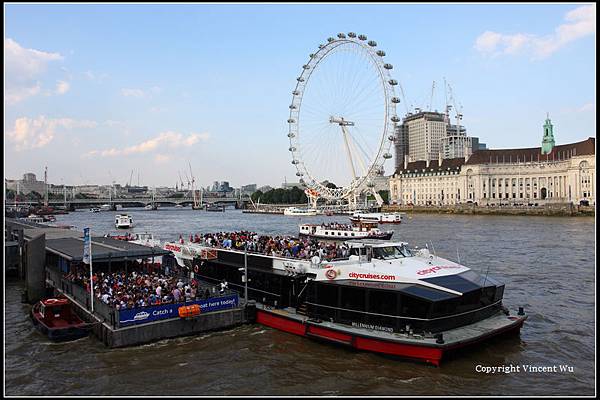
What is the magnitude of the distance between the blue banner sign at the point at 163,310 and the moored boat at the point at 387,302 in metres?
1.59

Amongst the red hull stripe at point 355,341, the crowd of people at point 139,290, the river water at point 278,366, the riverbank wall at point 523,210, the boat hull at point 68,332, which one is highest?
the riverbank wall at point 523,210

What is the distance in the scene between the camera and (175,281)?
2319 centimetres

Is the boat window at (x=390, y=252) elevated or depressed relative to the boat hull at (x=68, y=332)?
elevated

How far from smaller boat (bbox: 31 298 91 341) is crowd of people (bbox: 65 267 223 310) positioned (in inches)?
46.3

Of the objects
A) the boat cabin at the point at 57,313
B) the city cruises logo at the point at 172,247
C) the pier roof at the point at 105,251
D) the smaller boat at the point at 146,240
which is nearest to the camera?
the boat cabin at the point at 57,313

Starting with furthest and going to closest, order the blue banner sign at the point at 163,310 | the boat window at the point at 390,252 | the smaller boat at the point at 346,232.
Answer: the smaller boat at the point at 346,232, the boat window at the point at 390,252, the blue banner sign at the point at 163,310

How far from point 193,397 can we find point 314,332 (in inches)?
216

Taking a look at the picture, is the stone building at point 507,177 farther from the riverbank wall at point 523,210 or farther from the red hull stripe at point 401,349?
the red hull stripe at point 401,349

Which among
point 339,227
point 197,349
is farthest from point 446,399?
point 339,227

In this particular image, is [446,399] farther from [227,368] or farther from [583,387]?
[227,368]

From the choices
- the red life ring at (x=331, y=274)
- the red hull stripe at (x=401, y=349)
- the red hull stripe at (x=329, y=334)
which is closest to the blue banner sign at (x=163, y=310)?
the red hull stripe at (x=329, y=334)

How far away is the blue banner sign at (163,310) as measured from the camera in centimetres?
1925

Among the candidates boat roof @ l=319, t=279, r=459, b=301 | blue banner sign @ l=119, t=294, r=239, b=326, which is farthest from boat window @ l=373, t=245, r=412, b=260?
blue banner sign @ l=119, t=294, r=239, b=326

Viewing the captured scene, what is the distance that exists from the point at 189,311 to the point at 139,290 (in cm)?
248
